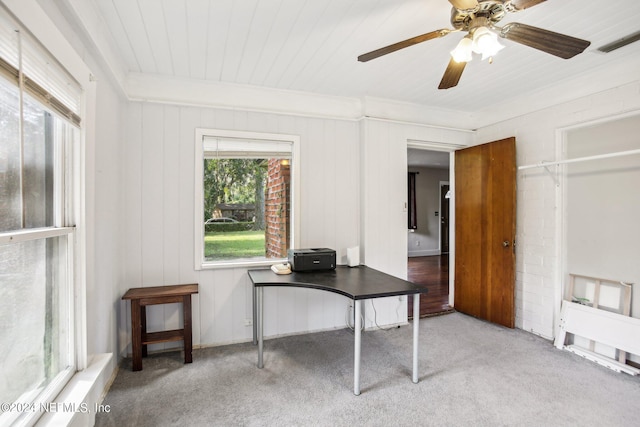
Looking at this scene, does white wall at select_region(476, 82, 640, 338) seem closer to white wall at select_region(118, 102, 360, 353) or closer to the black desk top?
the black desk top

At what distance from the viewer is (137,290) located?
2584 millimetres

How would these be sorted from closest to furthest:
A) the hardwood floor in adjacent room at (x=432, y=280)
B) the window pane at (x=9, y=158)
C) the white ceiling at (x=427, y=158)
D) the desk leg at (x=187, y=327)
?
the window pane at (x=9, y=158)
the desk leg at (x=187, y=327)
the hardwood floor in adjacent room at (x=432, y=280)
the white ceiling at (x=427, y=158)

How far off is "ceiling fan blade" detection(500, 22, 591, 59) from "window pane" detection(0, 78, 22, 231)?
2.20m

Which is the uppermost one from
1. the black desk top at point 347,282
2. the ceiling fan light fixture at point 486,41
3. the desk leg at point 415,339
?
the ceiling fan light fixture at point 486,41

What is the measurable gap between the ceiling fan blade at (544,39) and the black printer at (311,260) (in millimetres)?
2049

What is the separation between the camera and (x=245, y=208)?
3.12 m

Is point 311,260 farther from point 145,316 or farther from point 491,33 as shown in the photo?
point 491,33

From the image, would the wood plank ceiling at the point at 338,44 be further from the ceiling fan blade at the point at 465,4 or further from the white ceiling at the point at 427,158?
the white ceiling at the point at 427,158

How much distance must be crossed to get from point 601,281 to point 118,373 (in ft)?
13.6

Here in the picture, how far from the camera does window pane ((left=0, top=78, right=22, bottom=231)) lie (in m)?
1.09

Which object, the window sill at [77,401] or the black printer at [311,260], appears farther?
the black printer at [311,260]

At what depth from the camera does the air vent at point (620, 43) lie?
2.13m

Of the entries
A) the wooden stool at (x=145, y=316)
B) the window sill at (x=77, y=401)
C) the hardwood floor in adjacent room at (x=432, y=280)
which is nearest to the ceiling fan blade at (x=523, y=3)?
the window sill at (x=77, y=401)

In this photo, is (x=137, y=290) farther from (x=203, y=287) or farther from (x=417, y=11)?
(x=417, y=11)
